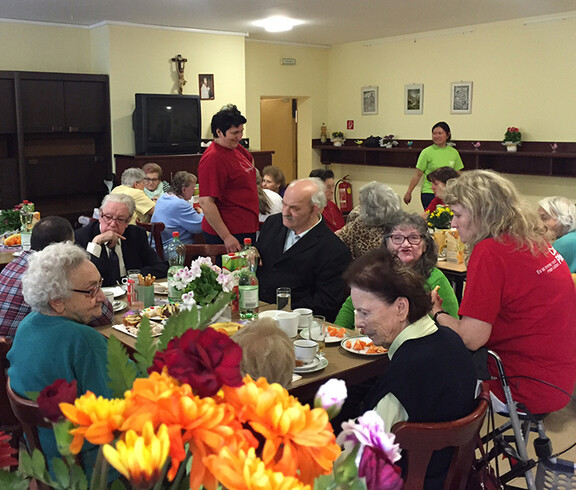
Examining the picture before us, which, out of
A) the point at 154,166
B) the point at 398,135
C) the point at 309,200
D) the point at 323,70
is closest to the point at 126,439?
the point at 309,200

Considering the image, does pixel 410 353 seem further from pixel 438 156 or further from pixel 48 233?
pixel 438 156

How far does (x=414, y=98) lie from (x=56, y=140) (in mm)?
5166

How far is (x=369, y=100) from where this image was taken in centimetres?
1062

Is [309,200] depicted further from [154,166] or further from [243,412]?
[154,166]

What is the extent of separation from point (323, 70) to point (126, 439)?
1114cm

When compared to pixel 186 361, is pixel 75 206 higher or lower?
lower

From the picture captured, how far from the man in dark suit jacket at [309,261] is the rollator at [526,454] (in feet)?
3.68

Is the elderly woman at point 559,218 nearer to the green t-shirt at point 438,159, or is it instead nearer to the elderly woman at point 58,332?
the elderly woman at point 58,332

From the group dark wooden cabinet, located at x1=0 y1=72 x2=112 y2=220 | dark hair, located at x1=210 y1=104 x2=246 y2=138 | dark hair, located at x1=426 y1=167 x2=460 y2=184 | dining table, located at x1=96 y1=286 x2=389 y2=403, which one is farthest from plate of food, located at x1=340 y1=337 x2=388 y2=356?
dark wooden cabinet, located at x1=0 y1=72 x2=112 y2=220

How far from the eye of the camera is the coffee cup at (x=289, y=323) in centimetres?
278

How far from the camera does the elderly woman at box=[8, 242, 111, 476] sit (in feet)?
6.85

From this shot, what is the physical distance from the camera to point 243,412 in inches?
26.8

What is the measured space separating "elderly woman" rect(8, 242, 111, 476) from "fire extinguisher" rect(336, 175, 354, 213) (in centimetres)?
893

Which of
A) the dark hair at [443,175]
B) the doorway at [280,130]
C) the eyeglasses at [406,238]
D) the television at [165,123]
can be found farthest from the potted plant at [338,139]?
the eyeglasses at [406,238]
